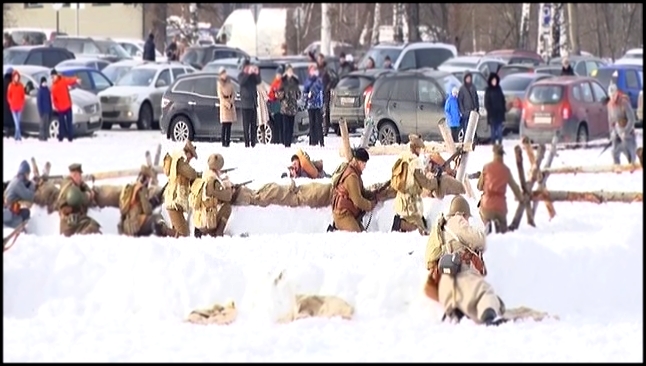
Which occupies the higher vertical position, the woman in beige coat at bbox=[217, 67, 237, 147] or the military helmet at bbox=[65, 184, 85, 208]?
the woman in beige coat at bbox=[217, 67, 237, 147]

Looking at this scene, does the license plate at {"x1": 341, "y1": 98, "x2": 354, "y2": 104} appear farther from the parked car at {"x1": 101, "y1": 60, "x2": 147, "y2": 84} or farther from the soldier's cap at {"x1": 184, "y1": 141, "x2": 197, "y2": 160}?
the parked car at {"x1": 101, "y1": 60, "x2": 147, "y2": 84}

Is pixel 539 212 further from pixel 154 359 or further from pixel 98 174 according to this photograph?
pixel 154 359

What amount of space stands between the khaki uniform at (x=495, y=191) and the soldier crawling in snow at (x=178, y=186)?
106 inches

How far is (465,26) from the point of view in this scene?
4228 cm

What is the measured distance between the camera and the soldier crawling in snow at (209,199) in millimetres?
12094

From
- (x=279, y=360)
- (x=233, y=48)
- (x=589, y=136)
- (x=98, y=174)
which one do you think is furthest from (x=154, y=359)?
(x=233, y=48)

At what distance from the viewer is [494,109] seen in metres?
18.1

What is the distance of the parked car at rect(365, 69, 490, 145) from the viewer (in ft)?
43.0

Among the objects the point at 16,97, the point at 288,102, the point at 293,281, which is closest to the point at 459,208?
the point at 293,281

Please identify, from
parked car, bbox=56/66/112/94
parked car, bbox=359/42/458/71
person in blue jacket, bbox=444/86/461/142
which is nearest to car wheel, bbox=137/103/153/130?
parked car, bbox=56/66/112/94

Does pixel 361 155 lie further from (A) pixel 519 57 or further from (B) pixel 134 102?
(A) pixel 519 57

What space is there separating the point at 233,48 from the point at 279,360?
80.2 feet

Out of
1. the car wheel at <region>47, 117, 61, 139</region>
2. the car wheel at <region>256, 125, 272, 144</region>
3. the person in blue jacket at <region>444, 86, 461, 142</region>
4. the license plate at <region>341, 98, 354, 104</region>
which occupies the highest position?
the license plate at <region>341, 98, 354, 104</region>

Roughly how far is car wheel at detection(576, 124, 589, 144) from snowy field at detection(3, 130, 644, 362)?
21.0 ft
